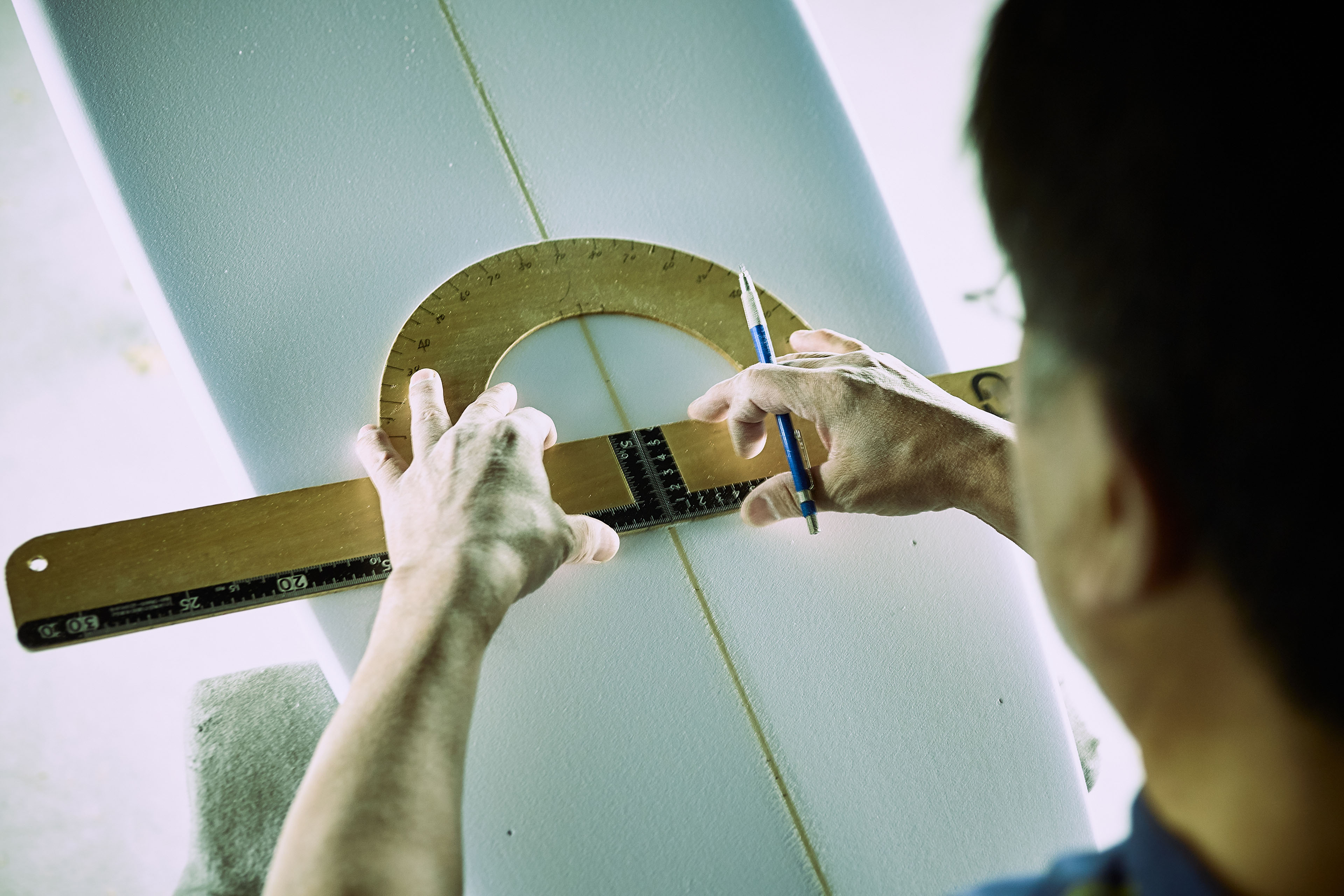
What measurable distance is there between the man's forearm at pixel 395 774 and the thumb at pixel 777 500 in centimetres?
60

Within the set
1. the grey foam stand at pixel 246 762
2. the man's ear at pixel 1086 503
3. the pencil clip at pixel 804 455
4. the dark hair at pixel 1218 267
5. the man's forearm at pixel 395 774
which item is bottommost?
the grey foam stand at pixel 246 762

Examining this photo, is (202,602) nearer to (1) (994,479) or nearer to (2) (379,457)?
(2) (379,457)

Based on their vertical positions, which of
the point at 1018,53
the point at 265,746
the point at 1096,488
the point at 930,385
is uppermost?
the point at 1018,53

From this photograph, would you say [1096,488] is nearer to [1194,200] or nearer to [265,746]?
[1194,200]

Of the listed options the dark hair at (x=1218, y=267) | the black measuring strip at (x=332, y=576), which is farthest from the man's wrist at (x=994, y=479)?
the dark hair at (x=1218, y=267)

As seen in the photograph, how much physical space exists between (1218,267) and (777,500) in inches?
38.7

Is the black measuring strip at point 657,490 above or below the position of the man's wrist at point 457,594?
below

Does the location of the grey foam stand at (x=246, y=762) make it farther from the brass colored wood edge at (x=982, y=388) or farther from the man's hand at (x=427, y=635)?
the brass colored wood edge at (x=982, y=388)

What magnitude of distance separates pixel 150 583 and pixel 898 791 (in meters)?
1.19

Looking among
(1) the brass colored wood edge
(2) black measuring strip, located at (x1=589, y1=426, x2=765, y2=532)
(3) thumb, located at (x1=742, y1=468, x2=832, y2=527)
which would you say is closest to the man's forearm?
(2) black measuring strip, located at (x1=589, y1=426, x2=765, y2=532)

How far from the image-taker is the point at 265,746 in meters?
1.53

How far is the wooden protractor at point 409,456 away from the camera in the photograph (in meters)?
1.24

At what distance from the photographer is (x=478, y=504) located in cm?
114

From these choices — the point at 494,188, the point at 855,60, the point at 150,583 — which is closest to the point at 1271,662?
the point at 150,583
